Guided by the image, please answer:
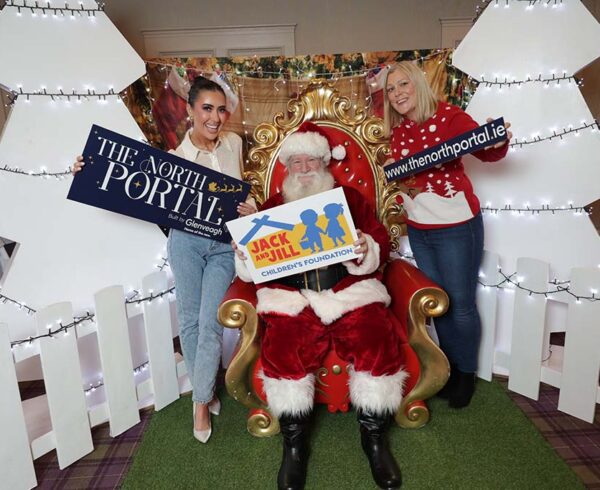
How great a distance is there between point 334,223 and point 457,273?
682 mm

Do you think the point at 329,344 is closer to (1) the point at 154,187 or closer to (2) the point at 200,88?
(1) the point at 154,187

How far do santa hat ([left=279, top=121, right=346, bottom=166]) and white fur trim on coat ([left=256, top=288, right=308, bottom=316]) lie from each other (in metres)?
0.67

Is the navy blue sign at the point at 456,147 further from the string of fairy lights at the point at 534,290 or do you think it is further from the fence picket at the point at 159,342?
the fence picket at the point at 159,342

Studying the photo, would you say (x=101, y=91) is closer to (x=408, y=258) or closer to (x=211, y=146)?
(x=211, y=146)

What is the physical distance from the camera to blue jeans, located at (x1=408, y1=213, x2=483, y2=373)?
2.09m

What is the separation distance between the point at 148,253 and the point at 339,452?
54.8 inches

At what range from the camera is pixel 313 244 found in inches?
75.3

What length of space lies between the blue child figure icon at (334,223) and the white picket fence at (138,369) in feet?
3.15

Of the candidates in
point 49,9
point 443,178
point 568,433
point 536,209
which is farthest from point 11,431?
point 536,209

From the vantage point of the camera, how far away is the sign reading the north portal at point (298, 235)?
1.89m

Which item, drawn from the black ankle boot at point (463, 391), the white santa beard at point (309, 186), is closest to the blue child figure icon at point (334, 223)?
the white santa beard at point (309, 186)

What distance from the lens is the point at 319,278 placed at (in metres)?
2.07

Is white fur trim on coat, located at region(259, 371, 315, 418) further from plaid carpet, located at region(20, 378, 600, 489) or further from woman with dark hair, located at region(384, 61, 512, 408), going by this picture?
woman with dark hair, located at region(384, 61, 512, 408)

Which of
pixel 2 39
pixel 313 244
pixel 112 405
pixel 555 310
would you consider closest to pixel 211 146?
pixel 313 244
